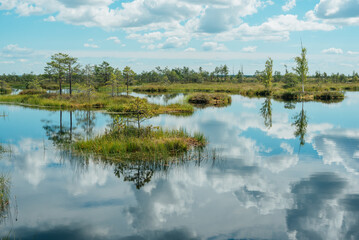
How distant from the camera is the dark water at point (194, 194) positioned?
775cm

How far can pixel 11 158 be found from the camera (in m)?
14.2

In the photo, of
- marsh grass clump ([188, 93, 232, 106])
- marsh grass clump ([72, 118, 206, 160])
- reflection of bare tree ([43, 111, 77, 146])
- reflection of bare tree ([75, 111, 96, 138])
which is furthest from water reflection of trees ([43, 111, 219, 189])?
marsh grass clump ([188, 93, 232, 106])

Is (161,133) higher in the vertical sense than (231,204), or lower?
higher

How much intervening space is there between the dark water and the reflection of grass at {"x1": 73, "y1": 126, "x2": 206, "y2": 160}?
3.27 feet

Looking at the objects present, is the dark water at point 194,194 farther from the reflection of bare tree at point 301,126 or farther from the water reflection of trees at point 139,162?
the reflection of bare tree at point 301,126

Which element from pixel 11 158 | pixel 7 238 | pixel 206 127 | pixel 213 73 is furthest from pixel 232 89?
pixel 7 238

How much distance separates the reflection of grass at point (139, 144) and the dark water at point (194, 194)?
3.27 feet

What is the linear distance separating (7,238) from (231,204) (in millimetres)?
6326

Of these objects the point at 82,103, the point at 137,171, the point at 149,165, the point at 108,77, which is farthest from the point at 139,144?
the point at 108,77

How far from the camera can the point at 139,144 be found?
47.2ft

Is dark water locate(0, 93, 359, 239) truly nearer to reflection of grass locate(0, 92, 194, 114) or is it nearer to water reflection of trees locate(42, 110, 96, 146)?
water reflection of trees locate(42, 110, 96, 146)

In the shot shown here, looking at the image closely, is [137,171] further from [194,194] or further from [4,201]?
[4,201]

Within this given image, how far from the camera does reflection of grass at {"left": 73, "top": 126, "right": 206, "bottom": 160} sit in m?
13.9

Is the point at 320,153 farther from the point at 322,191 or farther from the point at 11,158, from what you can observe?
the point at 11,158
